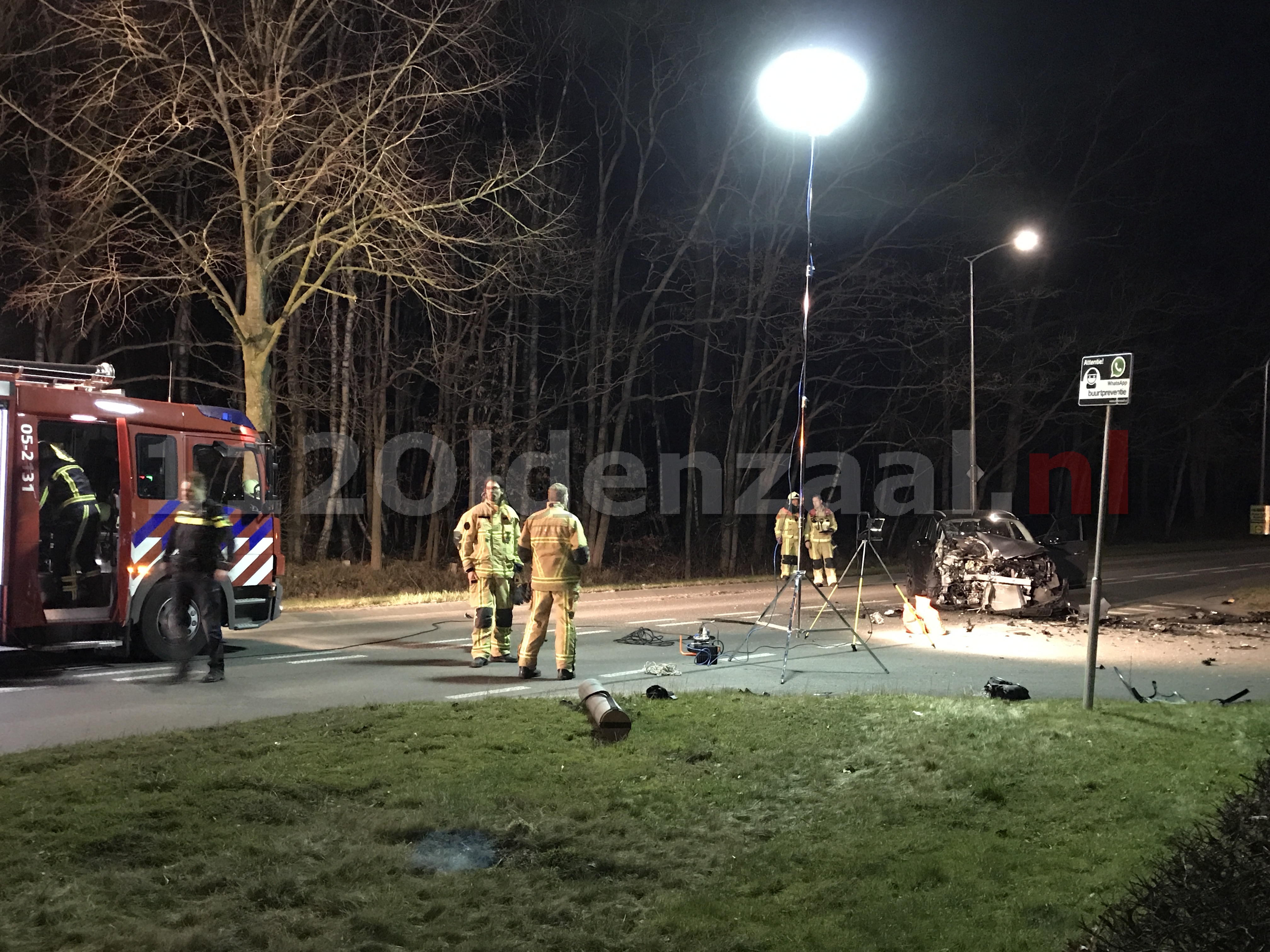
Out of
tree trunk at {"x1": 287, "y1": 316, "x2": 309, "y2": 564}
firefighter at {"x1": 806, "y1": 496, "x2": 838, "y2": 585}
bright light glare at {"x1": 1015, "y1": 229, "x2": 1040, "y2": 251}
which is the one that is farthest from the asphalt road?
tree trunk at {"x1": 287, "y1": 316, "x2": 309, "y2": 564}

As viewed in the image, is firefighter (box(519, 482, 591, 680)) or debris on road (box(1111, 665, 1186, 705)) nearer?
debris on road (box(1111, 665, 1186, 705))

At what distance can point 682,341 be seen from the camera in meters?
41.6

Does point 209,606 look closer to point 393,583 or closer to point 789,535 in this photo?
point 789,535

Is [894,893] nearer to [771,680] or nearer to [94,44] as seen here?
[771,680]

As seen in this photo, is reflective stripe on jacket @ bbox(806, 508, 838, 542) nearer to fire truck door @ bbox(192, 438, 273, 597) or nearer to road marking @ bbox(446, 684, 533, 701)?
fire truck door @ bbox(192, 438, 273, 597)

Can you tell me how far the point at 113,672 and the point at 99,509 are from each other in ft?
5.63

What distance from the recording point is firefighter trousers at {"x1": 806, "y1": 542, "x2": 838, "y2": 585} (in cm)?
2105

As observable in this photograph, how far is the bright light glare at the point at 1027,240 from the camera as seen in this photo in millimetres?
23312

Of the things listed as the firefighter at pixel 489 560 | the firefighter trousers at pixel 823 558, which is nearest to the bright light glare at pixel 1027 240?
the firefighter trousers at pixel 823 558

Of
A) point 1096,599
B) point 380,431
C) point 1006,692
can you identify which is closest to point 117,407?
point 1006,692

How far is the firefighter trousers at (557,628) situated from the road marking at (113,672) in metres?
3.92

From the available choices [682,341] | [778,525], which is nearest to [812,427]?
[682,341]

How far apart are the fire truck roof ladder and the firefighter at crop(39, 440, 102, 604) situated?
79 centimetres

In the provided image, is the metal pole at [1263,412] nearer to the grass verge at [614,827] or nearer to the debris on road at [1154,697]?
the debris on road at [1154,697]
